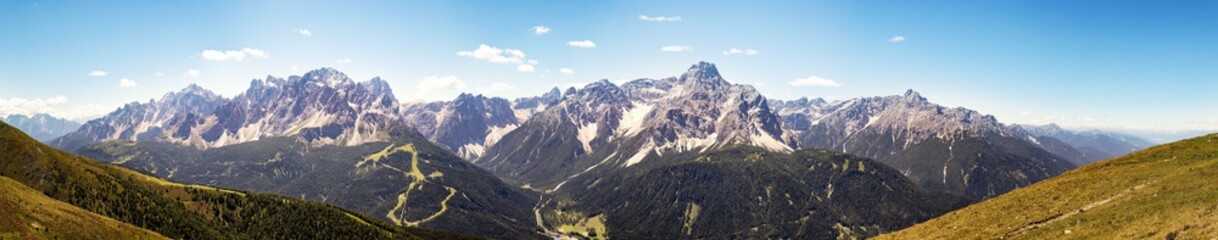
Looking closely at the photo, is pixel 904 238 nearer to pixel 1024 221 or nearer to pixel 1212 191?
pixel 1024 221

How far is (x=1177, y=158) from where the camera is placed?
279 feet

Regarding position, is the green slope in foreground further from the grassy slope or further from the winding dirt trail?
the grassy slope

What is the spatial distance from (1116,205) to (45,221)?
585ft

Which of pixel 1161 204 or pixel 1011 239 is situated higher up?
pixel 1161 204

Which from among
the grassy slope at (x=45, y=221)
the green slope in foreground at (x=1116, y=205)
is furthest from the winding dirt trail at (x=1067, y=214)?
the grassy slope at (x=45, y=221)

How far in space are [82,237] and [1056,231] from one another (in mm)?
165108

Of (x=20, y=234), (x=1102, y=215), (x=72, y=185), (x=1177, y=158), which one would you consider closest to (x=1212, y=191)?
(x=1102, y=215)

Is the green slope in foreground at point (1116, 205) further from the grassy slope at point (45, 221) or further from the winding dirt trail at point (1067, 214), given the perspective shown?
the grassy slope at point (45, 221)

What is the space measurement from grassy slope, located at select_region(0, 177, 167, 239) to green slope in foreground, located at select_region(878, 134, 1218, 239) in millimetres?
149887

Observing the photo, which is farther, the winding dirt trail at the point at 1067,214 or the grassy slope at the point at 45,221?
the grassy slope at the point at 45,221

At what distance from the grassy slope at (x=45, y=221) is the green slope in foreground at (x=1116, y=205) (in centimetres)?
14989

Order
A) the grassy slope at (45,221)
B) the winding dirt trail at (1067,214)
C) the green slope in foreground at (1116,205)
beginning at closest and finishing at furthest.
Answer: the green slope in foreground at (1116,205) < the winding dirt trail at (1067,214) < the grassy slope at (45,221)

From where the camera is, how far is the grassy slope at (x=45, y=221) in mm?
108312

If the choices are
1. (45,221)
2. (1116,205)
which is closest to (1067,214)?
(1116,205)
